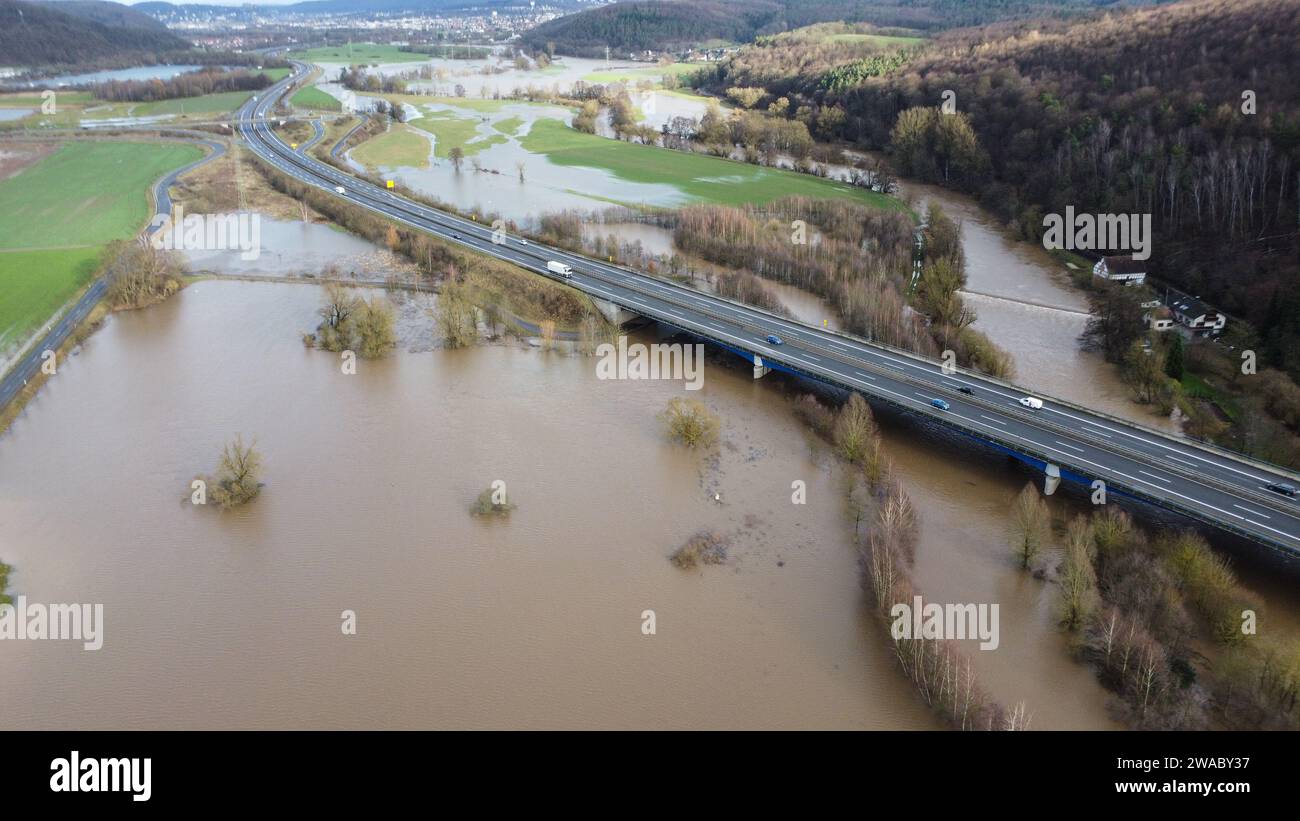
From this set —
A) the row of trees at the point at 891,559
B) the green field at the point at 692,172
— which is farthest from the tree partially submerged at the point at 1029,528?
the green field at the point at 692,172

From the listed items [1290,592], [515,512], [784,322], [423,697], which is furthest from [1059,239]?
[423,697]

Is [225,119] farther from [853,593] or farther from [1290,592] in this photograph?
[1290,592]

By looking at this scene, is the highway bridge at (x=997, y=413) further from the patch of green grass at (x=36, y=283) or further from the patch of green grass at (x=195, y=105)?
the patch of green grass at (x=195, y=105)

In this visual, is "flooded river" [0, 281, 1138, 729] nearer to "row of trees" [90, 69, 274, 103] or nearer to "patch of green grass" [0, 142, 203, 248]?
"patch of green grass" [0, 142, 203, 248]

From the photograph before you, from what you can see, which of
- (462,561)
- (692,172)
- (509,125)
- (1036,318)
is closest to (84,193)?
(509,125)

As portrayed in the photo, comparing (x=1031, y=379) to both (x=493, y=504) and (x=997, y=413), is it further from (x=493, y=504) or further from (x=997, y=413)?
(x=493, y=504)

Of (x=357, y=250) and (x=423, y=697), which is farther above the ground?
(x=357, y=250)

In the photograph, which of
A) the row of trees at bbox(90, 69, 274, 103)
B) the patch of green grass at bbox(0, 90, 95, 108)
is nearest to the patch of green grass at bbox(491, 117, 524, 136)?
the row of trees at bbox(90, 69, 274, 103)
